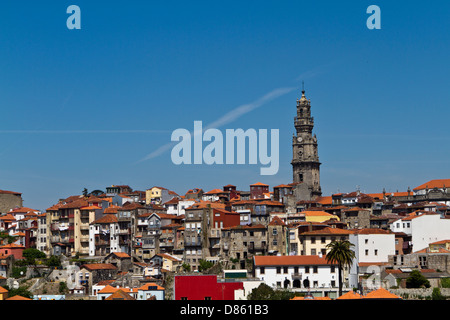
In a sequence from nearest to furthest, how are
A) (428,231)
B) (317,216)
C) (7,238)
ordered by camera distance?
(428,231)
(317,216)
(7,238)

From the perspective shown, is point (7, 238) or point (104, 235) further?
point (7, 238)

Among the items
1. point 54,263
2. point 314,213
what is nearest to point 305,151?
point 314,213

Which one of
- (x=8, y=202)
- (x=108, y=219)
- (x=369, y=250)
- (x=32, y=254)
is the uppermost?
(x=8, y=202)

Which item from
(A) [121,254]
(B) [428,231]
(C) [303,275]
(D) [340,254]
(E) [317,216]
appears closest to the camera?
(D) [340,254]

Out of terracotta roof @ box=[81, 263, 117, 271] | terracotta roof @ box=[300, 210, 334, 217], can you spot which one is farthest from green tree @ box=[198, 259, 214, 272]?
terracotta roof @ box=[300, 210, 334, 217]

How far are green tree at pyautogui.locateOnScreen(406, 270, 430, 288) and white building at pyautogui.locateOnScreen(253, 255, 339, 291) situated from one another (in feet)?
27.8

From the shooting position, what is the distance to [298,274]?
6969cm

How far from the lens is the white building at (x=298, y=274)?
229 feet

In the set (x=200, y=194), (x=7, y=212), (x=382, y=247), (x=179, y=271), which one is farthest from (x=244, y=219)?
(x=7, y=212)

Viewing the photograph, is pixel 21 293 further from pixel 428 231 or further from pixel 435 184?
pixel 435 184

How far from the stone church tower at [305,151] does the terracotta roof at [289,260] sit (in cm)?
6682

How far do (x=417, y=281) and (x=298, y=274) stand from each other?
12145 millimetres

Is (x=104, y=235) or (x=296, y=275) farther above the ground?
(x=104, y=235)

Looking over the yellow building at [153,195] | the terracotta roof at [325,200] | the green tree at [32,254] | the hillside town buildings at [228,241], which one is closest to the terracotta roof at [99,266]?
the hillside town buildings at [228,241]
